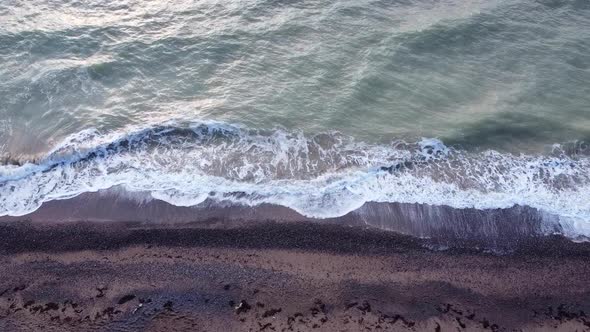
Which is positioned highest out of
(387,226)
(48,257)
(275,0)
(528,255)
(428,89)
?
(275,0)

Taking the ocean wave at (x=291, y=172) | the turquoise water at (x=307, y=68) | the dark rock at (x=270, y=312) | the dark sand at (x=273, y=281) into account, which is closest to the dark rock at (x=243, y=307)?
the dark sand at (x=273, y=281)

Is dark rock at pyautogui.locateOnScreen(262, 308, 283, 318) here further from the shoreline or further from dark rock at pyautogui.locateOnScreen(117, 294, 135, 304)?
dark rock at pyautogui.locateOnScreen(117, 294, 135, 304)

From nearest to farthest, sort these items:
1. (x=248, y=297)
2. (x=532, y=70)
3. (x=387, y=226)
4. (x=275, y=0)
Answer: (x=248, y=297) < (x=387, y=226) < (x=532, y=70) < (x=275, y=0)

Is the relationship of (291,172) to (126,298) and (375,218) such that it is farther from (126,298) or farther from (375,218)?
(126,298)

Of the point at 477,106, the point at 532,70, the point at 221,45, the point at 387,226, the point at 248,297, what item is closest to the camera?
the point at 248,297

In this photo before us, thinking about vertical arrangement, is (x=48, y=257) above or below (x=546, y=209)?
above

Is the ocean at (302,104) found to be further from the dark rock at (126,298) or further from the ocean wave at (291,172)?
the dark rock at (126,298)

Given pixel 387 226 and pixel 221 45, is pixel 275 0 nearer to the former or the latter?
pixel 221 45

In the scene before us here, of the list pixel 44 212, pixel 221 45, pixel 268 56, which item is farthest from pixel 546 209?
pixel 44 212

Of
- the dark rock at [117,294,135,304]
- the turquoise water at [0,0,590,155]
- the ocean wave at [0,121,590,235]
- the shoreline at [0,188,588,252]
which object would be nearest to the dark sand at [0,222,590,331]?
the dark rock at [117,294,135,304]
